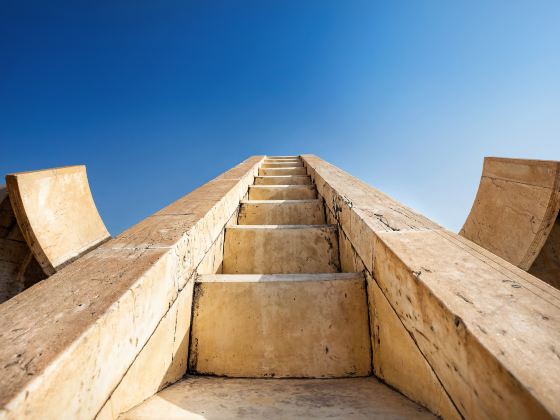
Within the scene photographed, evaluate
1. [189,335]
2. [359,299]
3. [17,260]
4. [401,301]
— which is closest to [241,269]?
[189,335]

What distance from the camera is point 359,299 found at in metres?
1.65

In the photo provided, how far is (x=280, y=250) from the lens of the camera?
2.38 metres

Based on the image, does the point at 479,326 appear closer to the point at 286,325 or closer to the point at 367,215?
the point at 286,325

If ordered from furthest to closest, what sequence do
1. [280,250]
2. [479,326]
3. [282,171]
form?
[282,171] → [280,250] → [479,326]

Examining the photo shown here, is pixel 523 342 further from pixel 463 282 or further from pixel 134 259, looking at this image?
pixel 134 259

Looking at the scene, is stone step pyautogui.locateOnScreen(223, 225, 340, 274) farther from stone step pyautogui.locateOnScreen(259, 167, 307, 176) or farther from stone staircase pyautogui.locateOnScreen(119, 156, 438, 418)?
stone step pyautogui.locateOnScreen(259, 167, 307, 176)

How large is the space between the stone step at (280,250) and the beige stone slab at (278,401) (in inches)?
37.7

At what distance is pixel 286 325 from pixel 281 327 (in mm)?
30

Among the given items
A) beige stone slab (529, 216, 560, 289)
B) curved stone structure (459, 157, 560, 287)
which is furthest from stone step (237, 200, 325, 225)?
beige stone slab (529, 216, 560, 289)

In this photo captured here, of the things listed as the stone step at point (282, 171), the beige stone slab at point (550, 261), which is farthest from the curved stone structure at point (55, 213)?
the beige stone slab at point (550, 261)

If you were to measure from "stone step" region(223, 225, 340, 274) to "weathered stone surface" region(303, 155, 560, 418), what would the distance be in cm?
76

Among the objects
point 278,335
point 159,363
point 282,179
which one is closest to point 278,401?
point 278,335

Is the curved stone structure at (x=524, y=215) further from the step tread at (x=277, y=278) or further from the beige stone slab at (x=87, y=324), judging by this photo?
the beige stone slab at (x=87, y=324)

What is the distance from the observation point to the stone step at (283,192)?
13.1ft
